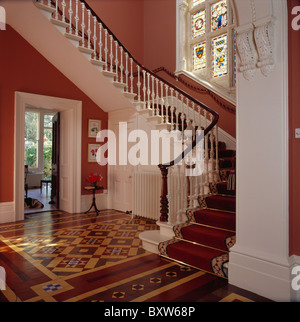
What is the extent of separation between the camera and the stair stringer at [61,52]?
4332 mm

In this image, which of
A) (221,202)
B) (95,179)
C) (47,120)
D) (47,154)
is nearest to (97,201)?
(95,179)

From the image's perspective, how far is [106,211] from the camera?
5941 mm

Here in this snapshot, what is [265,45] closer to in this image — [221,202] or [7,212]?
[221,202]

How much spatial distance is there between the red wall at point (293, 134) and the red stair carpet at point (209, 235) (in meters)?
0.71

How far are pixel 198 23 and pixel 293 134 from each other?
5.10 metres

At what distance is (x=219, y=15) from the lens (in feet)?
19.6

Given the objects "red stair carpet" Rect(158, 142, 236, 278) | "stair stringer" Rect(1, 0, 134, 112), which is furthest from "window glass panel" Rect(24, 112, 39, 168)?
"red stair carpet" Rect(158, 142, 236, 278)

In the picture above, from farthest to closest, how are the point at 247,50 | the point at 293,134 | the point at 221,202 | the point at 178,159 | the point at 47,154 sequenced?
the point at 47,154, the point at 178,159, the point at 221,202, the point at 247,50, the point at 293,134

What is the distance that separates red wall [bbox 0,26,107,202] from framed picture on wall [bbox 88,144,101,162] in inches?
45.8

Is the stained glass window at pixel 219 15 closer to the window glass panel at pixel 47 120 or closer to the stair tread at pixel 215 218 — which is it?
the stair tread at pixel 215 218
